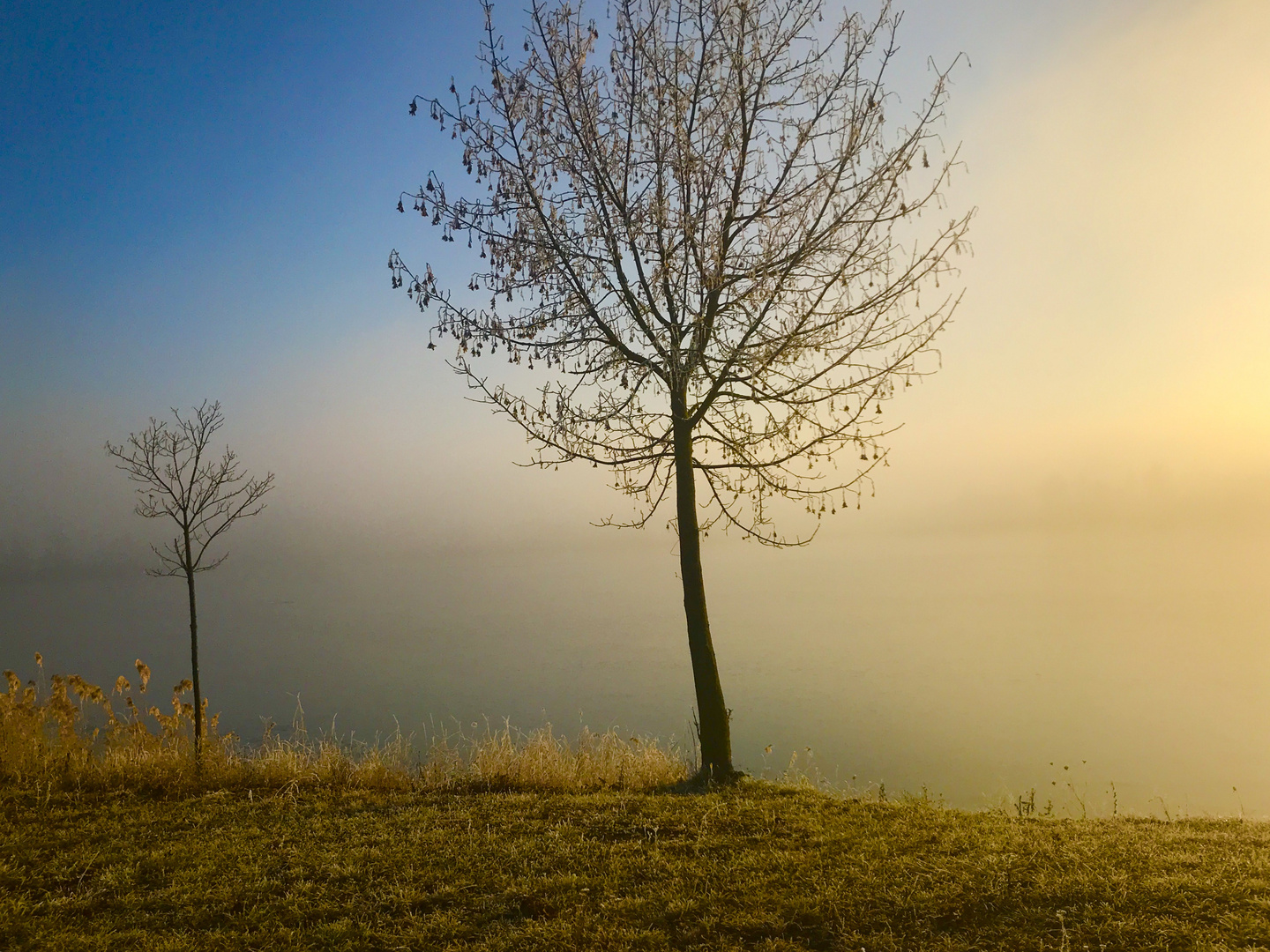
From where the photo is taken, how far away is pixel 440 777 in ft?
28.9

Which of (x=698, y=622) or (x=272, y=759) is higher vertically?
(x=698, y=622)

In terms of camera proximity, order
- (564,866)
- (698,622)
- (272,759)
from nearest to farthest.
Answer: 1. (564,866)
2. (272,759)
3. (698,622)

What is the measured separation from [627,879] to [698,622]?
14.0ft

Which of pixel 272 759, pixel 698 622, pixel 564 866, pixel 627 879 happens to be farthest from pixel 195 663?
pixel 627 879

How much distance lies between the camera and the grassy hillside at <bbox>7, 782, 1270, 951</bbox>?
423 cm

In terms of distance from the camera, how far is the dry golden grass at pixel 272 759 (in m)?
8.42

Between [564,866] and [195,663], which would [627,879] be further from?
[195,663]

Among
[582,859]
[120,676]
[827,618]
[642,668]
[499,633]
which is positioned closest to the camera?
[582,859]

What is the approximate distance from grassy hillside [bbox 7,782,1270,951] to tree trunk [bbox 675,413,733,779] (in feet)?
5.45

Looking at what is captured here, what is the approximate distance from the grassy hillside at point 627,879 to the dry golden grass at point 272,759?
120 cm

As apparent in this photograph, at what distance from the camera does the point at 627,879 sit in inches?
201

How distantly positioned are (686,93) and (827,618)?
44646 mm

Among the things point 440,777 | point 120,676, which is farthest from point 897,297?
point 120,676

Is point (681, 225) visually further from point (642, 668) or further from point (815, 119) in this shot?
point (642, 668)
